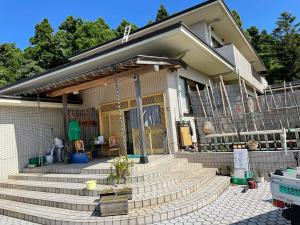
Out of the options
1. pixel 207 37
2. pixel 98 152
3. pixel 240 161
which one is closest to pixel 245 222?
pixel 240 161

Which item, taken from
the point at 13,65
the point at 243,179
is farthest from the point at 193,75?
the point at 13,65

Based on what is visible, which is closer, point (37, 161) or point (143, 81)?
point (143, 81)

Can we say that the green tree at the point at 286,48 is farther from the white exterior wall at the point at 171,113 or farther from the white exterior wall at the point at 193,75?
the white exterior wall at the point at 171,113

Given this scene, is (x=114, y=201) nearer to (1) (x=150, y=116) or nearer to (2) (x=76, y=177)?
(2) (x=76, y=177)

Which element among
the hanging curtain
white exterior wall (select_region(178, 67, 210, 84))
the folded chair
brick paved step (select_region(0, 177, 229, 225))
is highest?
white exterior wall (select_region(178, 67, 210, 84))

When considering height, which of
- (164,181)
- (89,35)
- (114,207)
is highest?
(89,35)

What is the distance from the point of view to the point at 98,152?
38.3 feet

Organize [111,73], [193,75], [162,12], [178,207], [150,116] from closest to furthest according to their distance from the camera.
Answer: [178,207], [111,73], [150,116], [193,75], [162,12]

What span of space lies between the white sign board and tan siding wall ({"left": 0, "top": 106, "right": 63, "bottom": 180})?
8.04 metres

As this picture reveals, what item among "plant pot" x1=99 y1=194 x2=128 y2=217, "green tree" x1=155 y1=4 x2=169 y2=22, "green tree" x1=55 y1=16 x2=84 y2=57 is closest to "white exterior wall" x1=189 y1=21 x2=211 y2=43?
"plant pot" x1=99 y1=194 x2=128 y2=217

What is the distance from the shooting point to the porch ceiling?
7.91 metres

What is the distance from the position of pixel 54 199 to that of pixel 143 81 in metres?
5.68

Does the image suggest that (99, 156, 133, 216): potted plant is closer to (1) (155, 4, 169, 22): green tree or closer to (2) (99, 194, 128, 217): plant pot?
(2) (99, 194, 128, 217): plant pot

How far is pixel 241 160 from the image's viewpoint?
7797mm
